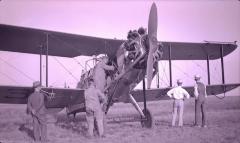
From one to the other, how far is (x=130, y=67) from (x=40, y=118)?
2.58 m

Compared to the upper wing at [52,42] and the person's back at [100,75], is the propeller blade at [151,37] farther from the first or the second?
the upper wing at [52,42]

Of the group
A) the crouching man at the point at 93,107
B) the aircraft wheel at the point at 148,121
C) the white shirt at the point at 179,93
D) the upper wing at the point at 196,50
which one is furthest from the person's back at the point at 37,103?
the upper wing at the point at 196,50

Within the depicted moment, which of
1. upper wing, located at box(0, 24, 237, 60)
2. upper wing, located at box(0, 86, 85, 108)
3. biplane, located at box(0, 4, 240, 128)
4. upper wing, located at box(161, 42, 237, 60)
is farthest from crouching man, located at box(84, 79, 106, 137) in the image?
upper wing, located at box(161, 42, 237, 60)

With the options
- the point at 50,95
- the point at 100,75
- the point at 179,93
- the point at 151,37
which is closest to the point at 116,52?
the point at 100,75

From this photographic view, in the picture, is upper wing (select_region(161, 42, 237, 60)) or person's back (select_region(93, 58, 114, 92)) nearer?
person's back (select_region(93, 58, 114, 92))

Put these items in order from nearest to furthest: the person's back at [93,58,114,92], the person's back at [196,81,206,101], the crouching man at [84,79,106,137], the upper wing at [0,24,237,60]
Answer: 1. the crouching man at [84,79,106,137]
2. the person's back at [93,58,114,92]
3. the upper wing at [0,24,237,60]
4. the person's back at [196,81,206,101]

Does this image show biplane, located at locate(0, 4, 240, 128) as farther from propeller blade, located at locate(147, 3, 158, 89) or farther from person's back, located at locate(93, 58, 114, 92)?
person's back, located at locate(93, 58, 114, 92)

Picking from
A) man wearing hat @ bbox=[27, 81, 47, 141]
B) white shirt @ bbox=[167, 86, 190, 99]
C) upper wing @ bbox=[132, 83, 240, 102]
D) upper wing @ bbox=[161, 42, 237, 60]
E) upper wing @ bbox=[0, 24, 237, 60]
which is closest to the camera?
man wearing hat @ bbox=[27, 81, 47, 141]

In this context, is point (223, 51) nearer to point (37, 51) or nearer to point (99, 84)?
point (99, 84)

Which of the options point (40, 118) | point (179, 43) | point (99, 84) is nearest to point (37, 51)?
point (99, 84)

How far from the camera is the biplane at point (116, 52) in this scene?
304 inches

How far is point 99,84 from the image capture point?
865 cm

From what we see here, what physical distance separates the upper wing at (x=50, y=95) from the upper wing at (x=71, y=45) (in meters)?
1.50

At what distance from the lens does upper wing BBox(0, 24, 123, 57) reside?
880cm
